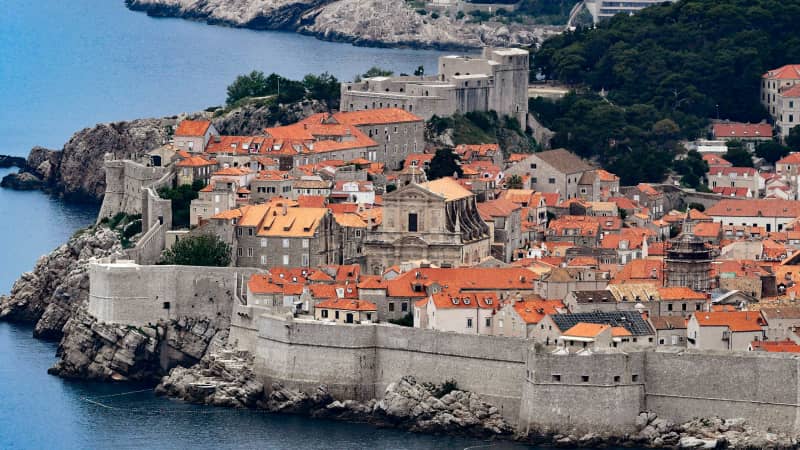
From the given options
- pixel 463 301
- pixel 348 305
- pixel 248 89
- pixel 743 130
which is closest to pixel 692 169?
pixel 743 130

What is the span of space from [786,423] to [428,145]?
36.2m

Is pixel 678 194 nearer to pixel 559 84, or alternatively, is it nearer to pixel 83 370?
pixel 559 84

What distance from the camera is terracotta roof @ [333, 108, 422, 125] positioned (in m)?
110

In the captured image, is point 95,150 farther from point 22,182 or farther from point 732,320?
point 732,320

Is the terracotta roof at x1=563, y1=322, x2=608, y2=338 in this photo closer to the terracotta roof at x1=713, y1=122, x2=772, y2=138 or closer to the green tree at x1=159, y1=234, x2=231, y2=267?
the green tree at x1=159, y1=234, x2=231, y2=267

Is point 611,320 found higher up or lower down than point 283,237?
lower down

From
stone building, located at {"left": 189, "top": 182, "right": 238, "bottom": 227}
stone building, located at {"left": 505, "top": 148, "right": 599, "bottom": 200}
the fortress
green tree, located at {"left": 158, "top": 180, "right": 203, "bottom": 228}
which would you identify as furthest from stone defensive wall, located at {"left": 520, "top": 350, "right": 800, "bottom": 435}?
stone building, located at {"left": 505, "top": 148, "right": 599, "bottom": 200}

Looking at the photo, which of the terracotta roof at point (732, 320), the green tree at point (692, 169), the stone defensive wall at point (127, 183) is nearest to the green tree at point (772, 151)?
the green tree at point (692, 169)

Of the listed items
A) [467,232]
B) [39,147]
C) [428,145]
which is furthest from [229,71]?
[467,232]

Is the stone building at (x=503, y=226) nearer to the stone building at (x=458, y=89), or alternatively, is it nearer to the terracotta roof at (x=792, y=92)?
the stone building at (x=458, y=89)

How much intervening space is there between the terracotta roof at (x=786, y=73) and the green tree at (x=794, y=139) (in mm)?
4024

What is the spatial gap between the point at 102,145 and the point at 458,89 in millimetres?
16868

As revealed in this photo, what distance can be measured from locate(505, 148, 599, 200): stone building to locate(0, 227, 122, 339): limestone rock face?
1785 cm

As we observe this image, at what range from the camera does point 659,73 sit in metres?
125
